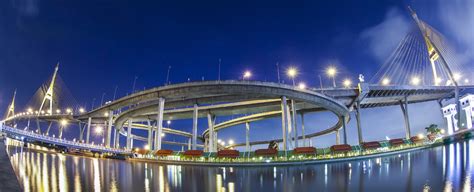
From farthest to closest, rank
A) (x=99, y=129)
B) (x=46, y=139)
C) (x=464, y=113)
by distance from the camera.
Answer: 1. (x=99, y=129)
2. (x=464, y=113)
3. (x=46, y=139)

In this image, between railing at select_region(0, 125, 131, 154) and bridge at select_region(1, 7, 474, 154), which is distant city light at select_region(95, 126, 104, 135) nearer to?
bridge at select_region(1, 7, 474, 154)

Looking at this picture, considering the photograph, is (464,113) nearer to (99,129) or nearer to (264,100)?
(264,100)

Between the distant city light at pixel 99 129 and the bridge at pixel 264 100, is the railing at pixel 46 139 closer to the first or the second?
the bridge at pixel 264 100

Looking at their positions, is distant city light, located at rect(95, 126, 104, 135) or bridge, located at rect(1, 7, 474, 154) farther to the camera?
distant city light, located at rect(95, 126, 104, 135)

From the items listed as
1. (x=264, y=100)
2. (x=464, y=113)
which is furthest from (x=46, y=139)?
(x=464, y=113)

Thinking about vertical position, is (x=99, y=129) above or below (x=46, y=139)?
above

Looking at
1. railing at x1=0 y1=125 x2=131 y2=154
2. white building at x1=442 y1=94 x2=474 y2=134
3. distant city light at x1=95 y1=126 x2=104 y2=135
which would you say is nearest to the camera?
railing at x1=0 y1=125 x2=131 y2=154

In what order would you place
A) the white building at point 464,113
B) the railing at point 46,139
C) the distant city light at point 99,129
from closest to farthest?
the railing at point 46,139 < the white building at point 464,113 < the distant city light at point 99,129

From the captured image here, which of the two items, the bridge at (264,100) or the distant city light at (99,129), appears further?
the distant city light at (99,129)

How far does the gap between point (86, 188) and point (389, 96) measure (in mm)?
A: 88617

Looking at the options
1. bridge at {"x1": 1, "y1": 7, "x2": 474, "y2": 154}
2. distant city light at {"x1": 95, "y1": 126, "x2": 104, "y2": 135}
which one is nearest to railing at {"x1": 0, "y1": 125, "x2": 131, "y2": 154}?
bridge at {"x1": 1, "y1": 7, "x2": 474, "y2": 154}

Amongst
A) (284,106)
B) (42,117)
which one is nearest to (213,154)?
(284,106)

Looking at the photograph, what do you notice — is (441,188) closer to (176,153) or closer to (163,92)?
(176,153)

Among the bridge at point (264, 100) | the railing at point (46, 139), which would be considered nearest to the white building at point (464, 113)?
the bridge at point (264, 100)
